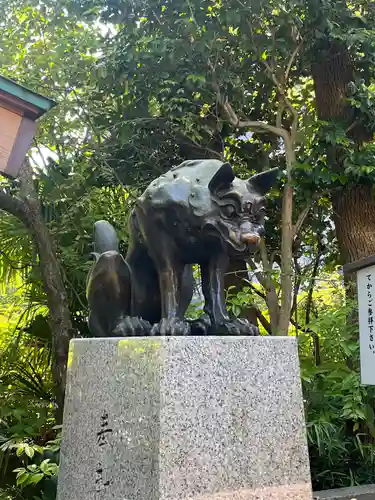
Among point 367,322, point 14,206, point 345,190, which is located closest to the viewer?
point 367,322

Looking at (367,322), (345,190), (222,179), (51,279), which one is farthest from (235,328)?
(345,190)

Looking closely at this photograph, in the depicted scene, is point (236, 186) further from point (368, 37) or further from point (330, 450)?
point (368, 37)

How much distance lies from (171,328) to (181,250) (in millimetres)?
359

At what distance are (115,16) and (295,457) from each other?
4.13 meters

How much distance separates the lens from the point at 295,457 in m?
2.03

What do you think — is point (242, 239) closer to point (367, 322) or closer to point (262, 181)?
point (262, 181)

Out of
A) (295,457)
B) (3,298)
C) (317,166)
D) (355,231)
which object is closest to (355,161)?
(317,166)

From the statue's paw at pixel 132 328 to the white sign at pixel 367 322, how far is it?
1.78 m

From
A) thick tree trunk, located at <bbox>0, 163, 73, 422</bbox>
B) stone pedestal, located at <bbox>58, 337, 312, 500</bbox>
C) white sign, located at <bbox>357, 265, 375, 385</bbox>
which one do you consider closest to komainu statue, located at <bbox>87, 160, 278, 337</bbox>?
stone pedestal, located at <bbox>58, 337, 312, 500</bbox>

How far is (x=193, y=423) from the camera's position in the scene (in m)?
1.85

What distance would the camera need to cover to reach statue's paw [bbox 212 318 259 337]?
2.11 metres

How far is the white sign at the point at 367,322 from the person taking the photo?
11.0 ft

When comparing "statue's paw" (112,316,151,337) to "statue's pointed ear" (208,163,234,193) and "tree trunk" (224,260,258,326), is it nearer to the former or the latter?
"statue's pointed ear" (208,163,234,193)

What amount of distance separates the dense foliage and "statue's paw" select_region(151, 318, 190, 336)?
7.15 feet
